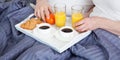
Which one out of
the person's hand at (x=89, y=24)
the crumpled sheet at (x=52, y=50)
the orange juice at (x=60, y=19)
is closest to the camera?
the crumpled sheet at (x=52, y=50)

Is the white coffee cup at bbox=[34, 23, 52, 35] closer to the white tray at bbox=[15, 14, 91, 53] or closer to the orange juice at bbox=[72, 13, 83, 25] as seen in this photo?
the white tray at bbox=[15, 14, 91, 53]

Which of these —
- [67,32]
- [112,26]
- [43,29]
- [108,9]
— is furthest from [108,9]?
[43,29]

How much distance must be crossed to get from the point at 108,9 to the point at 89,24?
0.45ft

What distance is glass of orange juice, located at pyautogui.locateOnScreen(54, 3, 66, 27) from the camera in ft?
4.37

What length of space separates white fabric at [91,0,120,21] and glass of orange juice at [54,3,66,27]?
0.65 feet

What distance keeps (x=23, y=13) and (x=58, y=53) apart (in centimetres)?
49

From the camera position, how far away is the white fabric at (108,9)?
1.17 m

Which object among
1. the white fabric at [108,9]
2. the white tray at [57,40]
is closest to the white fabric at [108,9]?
the white fabric at [108,9]

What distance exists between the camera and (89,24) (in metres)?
1.24

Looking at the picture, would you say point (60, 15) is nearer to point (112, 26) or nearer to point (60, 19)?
point (60, 19)

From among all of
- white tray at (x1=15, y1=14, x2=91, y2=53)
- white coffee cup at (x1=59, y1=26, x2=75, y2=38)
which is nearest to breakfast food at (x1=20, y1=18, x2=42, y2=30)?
→ white tray at (x1=15, y1=14, x2=91, y2=53)

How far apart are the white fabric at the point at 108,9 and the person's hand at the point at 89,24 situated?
4cm

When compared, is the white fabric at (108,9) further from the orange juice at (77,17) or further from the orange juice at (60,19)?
the orange juice at (60,19)

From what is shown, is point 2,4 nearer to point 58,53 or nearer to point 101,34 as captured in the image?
point 58,53
